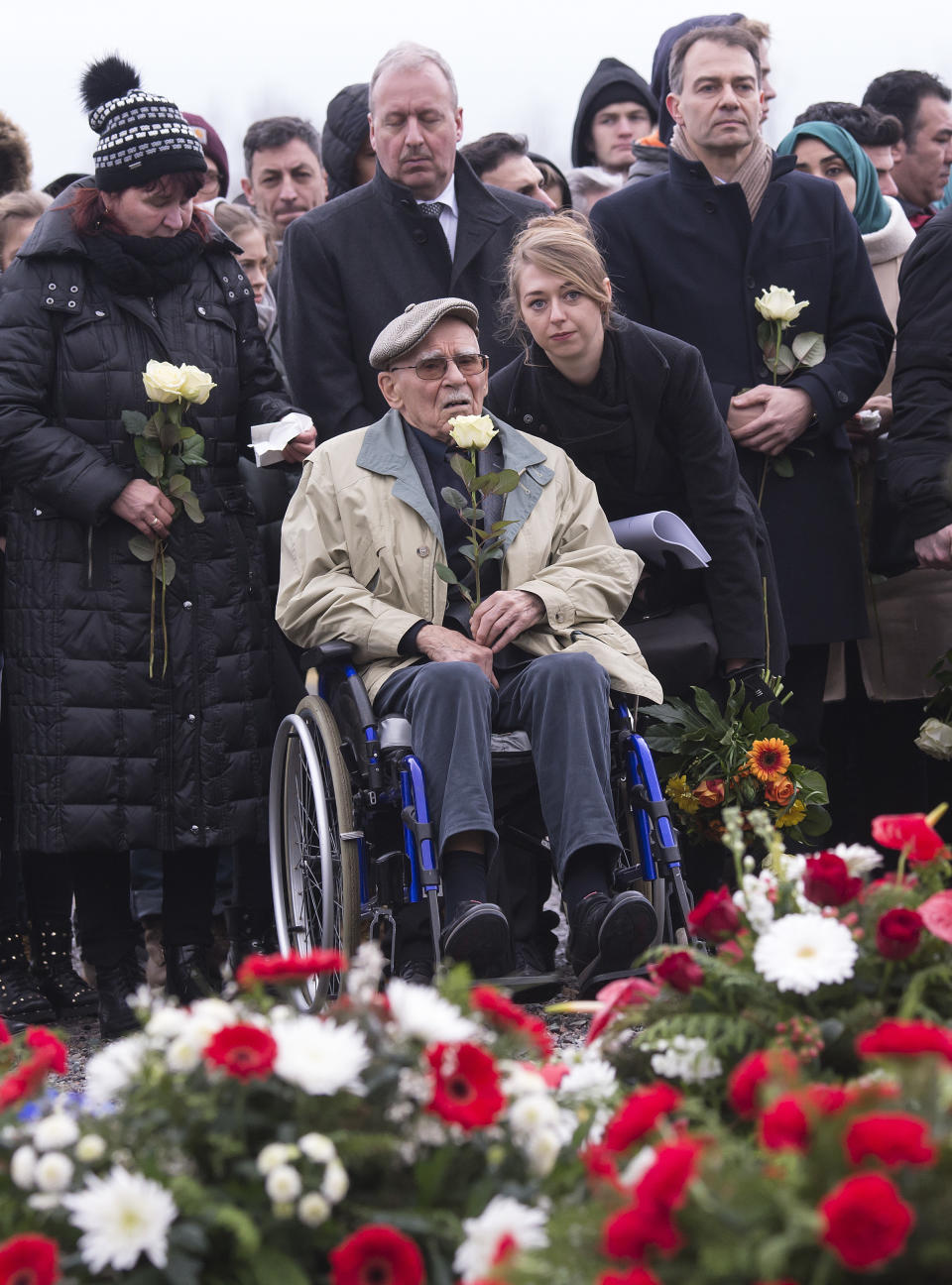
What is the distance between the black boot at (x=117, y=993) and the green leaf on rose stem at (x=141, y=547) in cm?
103

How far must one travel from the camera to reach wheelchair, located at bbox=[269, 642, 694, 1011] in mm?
3783

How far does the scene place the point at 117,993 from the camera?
453 cm

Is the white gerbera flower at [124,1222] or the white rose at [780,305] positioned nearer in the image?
the white gerbera flower at [124,1222]

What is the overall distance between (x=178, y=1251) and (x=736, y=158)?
4256mm

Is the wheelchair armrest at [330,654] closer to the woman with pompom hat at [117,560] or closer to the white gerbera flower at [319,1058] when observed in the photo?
the woman with pompom hat at [117,560]

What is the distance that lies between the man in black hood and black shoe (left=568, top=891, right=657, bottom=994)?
164 inches

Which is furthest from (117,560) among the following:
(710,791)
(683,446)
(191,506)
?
(710,791)

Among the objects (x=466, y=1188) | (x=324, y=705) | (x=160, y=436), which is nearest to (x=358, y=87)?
(x=160, y=436)

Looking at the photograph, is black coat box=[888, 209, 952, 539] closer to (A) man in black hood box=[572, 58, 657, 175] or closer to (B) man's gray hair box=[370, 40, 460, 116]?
(B) man's gray hair box=[370, 40, 460, 116]

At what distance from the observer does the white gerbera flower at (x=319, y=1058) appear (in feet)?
5.04

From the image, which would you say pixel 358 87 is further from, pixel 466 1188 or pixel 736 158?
pixel 466 1188

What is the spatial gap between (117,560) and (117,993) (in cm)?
112

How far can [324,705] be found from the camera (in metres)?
4.18

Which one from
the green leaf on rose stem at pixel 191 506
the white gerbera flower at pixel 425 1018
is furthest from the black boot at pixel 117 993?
the white gerbera flower at pixel 425 1018
